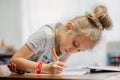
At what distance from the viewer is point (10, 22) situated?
3119 mm

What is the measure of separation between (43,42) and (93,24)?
0.75 ft

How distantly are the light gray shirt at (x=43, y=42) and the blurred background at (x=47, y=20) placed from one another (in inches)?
58.8

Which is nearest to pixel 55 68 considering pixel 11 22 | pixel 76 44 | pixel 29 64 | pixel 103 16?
pixel 29 64

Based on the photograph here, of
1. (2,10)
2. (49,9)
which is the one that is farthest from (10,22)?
(49,9)

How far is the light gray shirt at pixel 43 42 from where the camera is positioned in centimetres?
104

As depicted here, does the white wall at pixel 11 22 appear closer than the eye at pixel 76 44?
No

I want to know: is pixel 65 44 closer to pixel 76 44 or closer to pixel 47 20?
pixel 76 44

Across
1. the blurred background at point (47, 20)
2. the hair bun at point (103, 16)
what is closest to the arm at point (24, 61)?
the hair bun at point (103, 16)

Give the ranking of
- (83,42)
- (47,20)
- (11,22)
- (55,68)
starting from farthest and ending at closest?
(11,22) < (47,20) < (83,42) < (55,68)

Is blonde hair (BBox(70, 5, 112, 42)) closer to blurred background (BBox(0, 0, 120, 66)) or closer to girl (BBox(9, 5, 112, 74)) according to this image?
girl (BBox(9, 5, 112, 74))

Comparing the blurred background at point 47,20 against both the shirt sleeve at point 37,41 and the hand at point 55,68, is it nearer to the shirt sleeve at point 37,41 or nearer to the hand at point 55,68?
the shirt sleeve at point 37,41

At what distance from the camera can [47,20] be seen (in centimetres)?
297

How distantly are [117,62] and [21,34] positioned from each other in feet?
3.88

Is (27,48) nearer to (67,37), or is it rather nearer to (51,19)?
(67,37)
